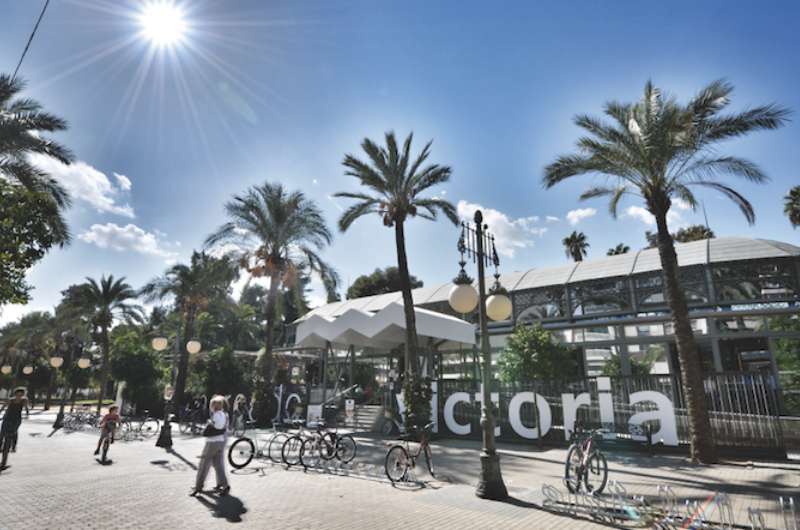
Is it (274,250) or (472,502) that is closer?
(472,502)

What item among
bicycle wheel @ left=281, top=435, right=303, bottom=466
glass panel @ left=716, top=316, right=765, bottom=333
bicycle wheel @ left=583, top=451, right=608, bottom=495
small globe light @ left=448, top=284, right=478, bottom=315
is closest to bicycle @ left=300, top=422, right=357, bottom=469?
bicycle wheel @ left=281, top=435, right=303, bottom=466

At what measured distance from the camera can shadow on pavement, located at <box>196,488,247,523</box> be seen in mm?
6136

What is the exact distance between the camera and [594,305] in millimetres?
23172

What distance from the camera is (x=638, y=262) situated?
76.0 ft

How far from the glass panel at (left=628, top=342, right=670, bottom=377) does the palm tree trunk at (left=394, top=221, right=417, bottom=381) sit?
11732 mm

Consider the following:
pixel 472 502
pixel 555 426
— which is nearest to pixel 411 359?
pixel 555 426

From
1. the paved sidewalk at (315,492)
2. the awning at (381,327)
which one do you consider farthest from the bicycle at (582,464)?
the awning at (381,327)

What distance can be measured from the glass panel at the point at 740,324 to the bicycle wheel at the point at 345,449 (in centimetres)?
1757

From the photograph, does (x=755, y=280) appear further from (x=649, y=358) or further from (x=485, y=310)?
(x=485, y=310)

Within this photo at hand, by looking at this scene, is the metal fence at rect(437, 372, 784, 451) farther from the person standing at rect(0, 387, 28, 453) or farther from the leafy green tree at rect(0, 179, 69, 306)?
the leafy green tree at rect(0, 179, 69, 306)

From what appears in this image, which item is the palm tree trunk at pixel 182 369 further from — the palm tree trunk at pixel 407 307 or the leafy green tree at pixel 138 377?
the palm tree trunk at pixel 407 307

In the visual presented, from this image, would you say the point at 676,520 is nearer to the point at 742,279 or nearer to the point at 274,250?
the point at 742,279

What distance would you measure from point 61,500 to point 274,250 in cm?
1610

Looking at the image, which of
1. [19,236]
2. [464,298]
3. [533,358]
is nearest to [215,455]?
[464,298]
